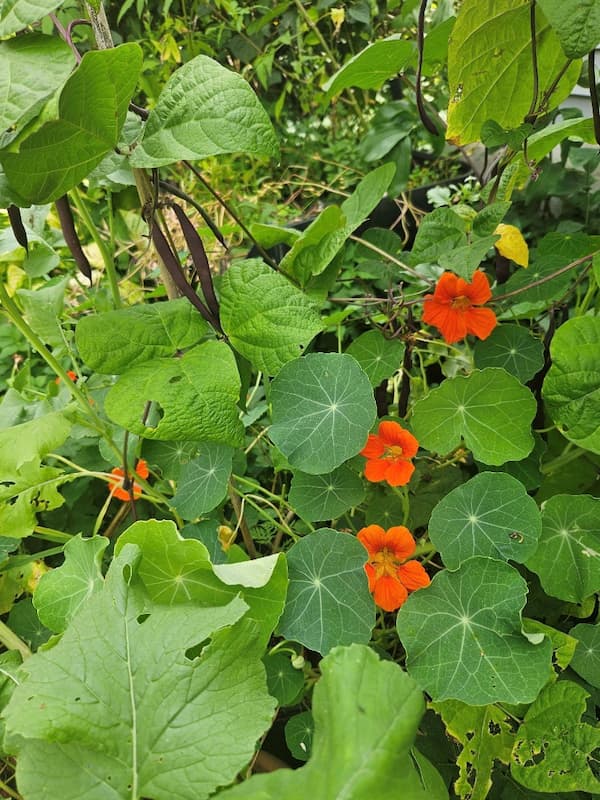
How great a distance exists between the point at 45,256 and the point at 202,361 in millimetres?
360

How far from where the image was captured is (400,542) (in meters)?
0.67

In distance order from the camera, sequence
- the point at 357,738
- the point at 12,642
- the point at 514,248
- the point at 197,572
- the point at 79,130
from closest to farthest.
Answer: the point at 357,738
the point at 79,130
the point at 197,572
the point at 12,642
the point at 514,248

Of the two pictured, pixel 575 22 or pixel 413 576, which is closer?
pixel 575 22

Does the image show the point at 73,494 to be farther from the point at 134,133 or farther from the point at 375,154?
the point at 375,154

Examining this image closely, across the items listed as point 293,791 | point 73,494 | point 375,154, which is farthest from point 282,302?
point 375,154

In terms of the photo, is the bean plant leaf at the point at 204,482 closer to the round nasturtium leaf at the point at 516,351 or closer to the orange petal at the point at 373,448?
the orange petal at the point at 373,448

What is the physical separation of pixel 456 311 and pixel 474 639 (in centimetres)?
38

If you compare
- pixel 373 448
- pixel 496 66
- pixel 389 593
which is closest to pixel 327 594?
pixel 389 593

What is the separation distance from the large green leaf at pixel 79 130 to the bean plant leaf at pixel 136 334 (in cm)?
12

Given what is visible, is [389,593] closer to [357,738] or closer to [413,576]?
[413,576]

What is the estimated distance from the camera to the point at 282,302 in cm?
62

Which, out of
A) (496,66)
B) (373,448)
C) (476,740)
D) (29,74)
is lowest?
(476,740)

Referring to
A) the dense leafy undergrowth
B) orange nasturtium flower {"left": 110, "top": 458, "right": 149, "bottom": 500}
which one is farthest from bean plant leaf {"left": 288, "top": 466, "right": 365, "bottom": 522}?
orange nasturtium flower {"left": 110, "top": 458, "right": 149, "bottom": 500}

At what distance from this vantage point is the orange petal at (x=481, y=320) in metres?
0.77
